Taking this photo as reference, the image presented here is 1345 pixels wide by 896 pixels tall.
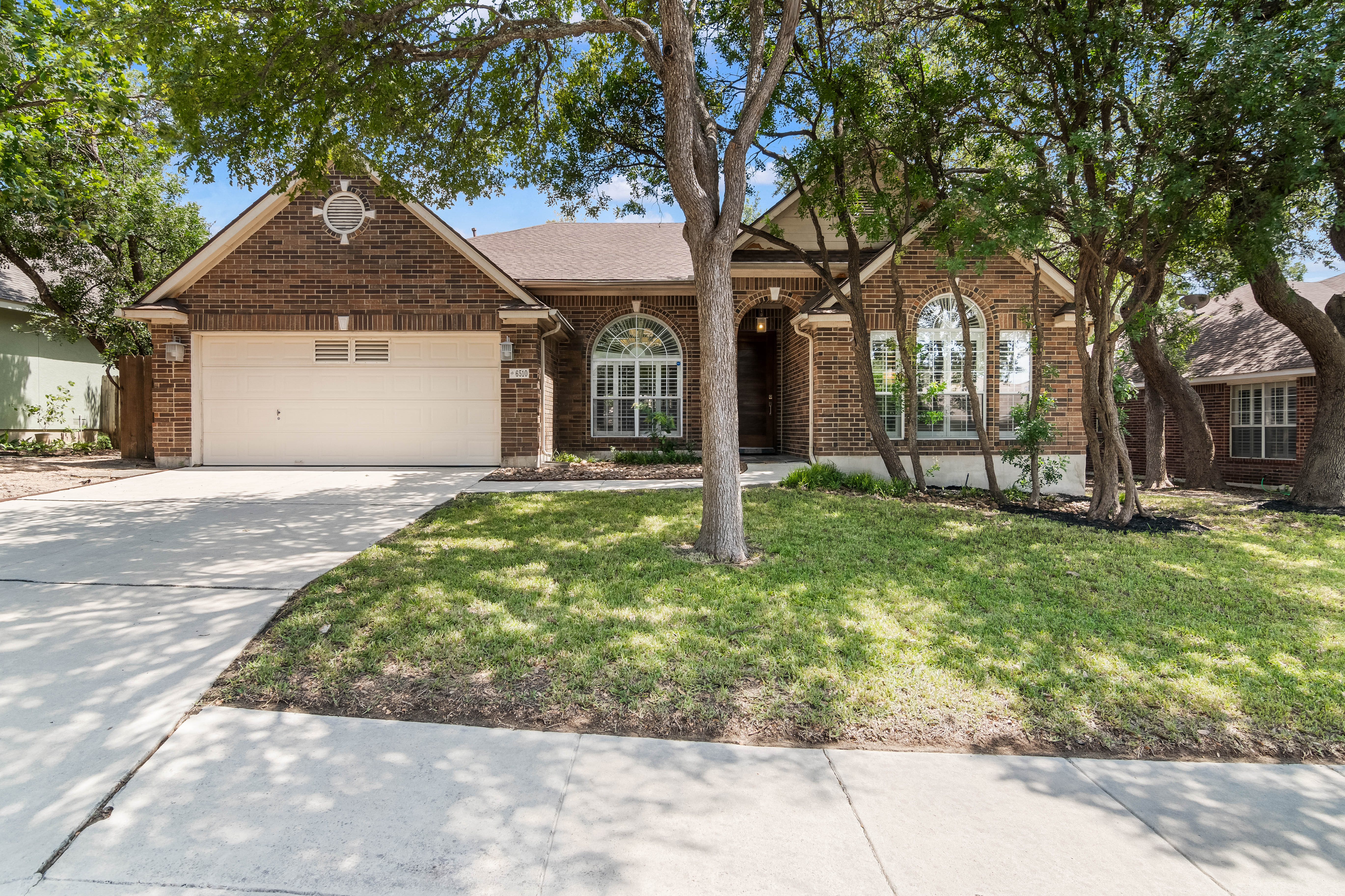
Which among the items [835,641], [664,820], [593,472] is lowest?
[664,820]

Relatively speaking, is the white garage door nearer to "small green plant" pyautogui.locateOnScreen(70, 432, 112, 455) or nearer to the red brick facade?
"small green plant" pyautogui.locateOnScreen(70, 432, 112, 455)

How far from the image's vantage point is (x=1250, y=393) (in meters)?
15.9

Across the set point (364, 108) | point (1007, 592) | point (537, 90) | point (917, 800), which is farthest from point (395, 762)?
point (537, 90)

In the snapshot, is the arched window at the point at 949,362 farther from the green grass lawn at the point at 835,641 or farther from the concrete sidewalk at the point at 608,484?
the green grass lawn at the point at 835,641

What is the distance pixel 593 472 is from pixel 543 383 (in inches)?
87.8

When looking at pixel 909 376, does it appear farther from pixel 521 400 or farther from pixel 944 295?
pixel 521 400

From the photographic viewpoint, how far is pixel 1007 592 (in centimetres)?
526

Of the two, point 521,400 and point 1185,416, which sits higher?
point 521,400

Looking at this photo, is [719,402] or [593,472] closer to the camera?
[719,402]

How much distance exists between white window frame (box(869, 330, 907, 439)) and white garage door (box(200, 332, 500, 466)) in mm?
6713

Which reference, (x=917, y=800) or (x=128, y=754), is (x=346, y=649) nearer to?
(x=128, y=754)

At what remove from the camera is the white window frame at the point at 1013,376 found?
11.7 metres

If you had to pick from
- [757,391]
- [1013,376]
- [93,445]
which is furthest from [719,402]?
[93,445]

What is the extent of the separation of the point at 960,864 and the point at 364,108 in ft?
28.6
